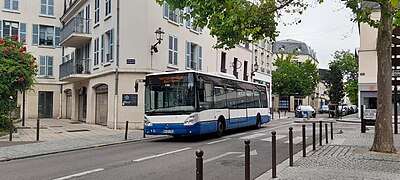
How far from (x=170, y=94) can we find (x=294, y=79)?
156 ft

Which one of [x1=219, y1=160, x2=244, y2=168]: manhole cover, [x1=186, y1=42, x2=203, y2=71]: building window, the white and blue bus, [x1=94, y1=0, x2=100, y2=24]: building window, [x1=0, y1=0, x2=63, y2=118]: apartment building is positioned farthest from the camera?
[x1=0, y1=0, x2=63, y2=118]: apartment building

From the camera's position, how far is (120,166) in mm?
9273

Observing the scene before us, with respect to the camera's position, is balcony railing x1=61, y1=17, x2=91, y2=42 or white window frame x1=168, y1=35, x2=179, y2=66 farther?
balcony railing x1=61, y1=17, x2=91, y2=42

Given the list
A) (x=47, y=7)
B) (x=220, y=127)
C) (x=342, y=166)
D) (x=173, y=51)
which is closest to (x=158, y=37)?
(x=173, y=51)

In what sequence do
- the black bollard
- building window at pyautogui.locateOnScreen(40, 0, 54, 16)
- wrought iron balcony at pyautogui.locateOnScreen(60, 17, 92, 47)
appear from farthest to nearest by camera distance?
building window at pyautogui.locateOnScreen(40, 0, 54, 16), wrought iron balcony at pyautogui.locateOnScreen(60, 17, 92, 47), the black bollard

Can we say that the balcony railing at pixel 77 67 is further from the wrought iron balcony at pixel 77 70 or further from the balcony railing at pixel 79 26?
the balcony railing at pixel 79 26

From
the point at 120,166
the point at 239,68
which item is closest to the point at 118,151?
the point at 120,166

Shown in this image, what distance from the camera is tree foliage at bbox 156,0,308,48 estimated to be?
32.6 ft

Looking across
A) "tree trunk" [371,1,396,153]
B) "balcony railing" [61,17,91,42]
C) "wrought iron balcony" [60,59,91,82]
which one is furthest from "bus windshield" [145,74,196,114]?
"balcony railing" [61,17,91,42]

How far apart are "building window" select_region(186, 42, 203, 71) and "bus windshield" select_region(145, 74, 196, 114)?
11.7m

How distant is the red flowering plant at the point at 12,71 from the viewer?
17656 millimetres

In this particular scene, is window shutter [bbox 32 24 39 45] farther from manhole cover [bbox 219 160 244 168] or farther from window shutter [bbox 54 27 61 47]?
manhole cover [bbox 219 160 244 168]

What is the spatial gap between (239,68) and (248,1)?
26.0m

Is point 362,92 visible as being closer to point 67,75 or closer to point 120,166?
point 67,75
